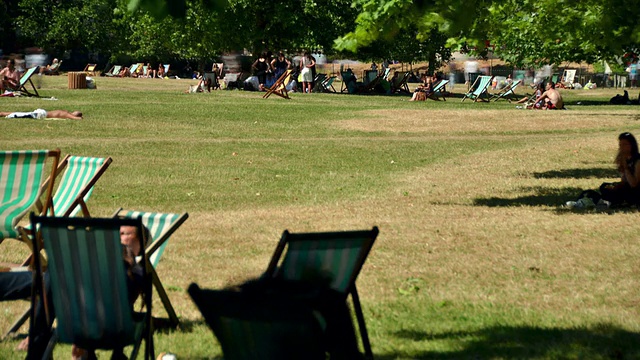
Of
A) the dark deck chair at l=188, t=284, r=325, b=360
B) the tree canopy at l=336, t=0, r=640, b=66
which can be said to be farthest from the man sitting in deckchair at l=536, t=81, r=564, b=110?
the dark deck chair at l=188, t=284, r=325, b=360

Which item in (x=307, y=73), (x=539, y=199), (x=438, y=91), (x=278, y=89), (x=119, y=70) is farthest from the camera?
(x=119, y=70)

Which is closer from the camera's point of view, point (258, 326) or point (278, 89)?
point (258, 326)

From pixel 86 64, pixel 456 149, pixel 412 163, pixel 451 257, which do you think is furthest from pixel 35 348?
pixel 86 64

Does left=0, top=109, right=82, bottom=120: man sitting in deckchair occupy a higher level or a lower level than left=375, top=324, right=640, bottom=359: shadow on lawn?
lower

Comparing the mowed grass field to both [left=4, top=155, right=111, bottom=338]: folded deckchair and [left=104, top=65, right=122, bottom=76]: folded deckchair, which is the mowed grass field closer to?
[left=4, top=155, right=111, bottom=338]: folded deckchair

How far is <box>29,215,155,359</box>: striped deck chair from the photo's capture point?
4281 millimetres

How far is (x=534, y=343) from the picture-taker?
5.65m

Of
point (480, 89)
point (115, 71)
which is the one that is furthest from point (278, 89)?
point (115, 71)

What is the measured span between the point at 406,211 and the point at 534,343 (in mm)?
5098

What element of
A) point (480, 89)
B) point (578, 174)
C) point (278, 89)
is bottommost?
point (480, 89)

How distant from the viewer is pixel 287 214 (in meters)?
10.4

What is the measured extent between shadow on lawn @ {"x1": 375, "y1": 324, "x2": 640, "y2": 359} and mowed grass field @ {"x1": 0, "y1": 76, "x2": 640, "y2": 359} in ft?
0.05

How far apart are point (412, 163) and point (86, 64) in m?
56.7

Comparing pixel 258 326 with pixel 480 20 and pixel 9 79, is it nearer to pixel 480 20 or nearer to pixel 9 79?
pixel 480 20
